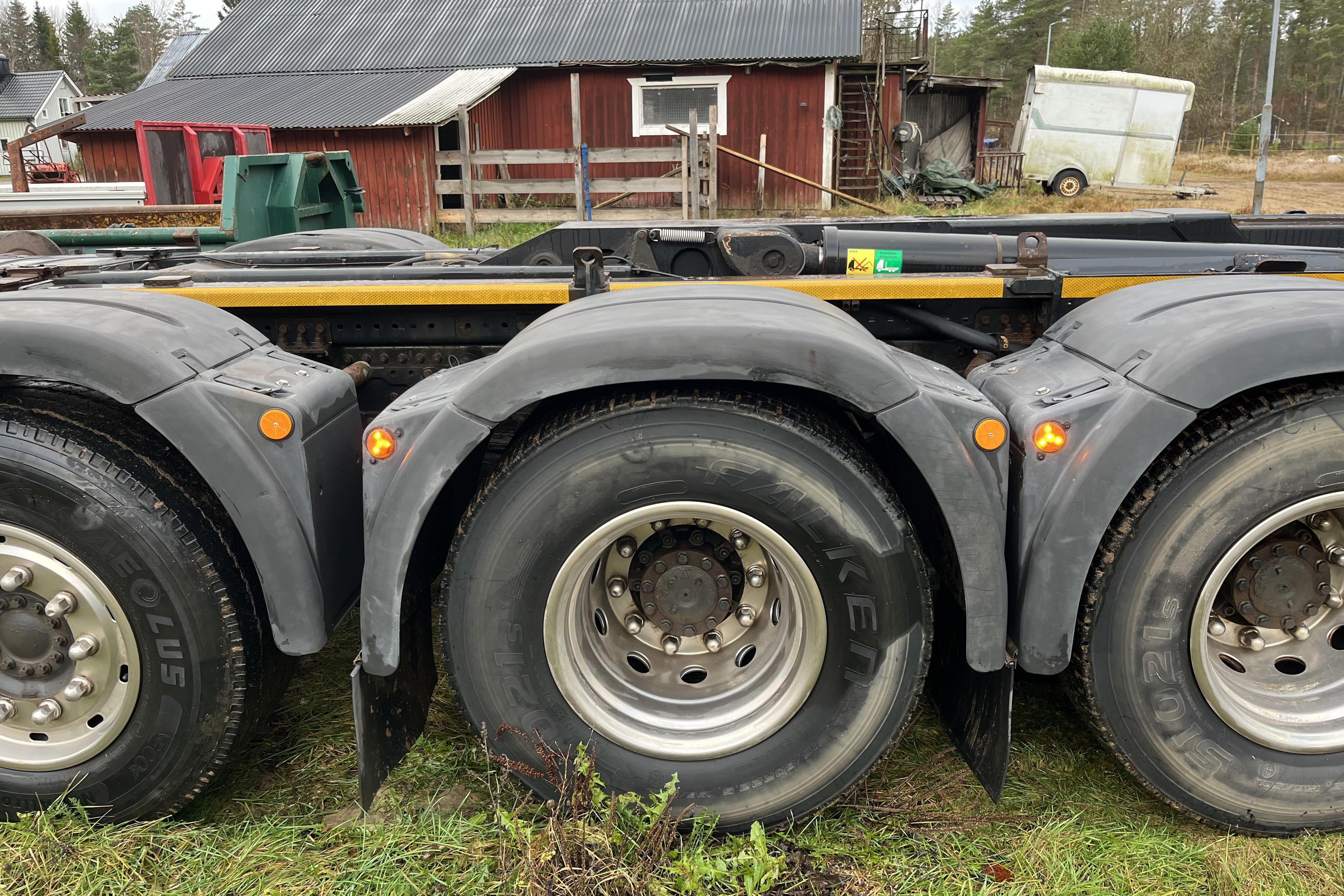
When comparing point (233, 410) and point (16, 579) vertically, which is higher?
point (233, 410)

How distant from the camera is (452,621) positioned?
7.29 feet

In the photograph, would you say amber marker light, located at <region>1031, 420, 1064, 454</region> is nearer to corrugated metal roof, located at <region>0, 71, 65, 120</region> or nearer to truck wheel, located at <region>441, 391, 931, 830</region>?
truck wheel, located at <region>441, 391, 931, 830</region>

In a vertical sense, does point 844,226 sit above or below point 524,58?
below

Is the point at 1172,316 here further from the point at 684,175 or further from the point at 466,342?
the point at 684,175

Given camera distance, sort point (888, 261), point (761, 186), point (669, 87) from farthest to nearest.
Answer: point (669, 87) < point (761, 186) < point (888, 261)

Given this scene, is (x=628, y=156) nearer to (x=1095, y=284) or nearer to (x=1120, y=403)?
(x=1095, y=284)

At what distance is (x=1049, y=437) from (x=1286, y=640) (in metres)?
0.91

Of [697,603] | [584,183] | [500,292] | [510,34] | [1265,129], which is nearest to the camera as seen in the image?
[697,603]

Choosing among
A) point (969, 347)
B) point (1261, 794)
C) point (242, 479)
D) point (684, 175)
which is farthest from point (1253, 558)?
point (684, 175)

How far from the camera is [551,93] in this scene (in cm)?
2108

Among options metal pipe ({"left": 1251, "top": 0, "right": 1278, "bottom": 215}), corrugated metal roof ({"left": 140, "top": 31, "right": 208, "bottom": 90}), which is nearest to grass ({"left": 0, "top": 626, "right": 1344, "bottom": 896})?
metal pipe ({"left": 1251, "top": 0, "right": 1278, "bottom": 215})

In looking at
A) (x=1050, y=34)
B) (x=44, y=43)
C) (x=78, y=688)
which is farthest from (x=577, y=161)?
(x=44, y=43)

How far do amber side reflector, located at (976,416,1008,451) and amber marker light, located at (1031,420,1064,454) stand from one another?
3.9 inches

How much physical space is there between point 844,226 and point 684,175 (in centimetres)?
1102
